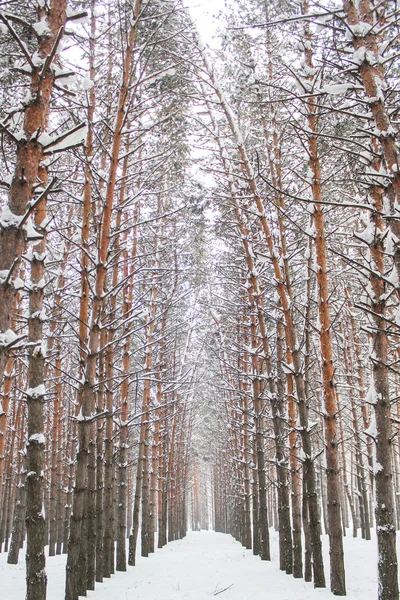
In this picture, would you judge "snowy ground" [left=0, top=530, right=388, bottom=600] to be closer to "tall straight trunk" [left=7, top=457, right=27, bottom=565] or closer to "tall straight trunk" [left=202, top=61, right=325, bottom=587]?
"tall straight trunk" [left=7, top=457, right=27, bottom=565]

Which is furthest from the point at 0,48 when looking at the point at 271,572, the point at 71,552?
the point at 271,572

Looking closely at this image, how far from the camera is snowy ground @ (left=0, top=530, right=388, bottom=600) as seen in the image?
7.61 m

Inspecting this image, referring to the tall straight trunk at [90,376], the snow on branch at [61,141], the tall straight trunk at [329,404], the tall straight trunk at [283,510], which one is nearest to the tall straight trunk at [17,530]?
the tall straight trunk at [90,376]

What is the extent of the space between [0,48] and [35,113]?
527 cm

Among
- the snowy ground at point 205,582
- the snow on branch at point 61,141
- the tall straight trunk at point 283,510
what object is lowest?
the snowy ground at point 205,582

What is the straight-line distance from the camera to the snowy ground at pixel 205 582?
25.0 feet

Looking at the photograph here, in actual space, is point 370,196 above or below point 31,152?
above

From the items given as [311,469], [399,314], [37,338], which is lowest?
[311,469]

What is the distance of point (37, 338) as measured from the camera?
6.16 metres

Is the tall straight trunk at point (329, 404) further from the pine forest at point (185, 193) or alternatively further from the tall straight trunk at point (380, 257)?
the tall straight trunk at point (380, 257)

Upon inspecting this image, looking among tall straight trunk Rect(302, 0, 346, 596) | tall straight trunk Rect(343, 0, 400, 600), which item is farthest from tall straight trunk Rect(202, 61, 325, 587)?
tall straight trunk Rect(343, 0, 400, 600)

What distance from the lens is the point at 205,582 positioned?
9.55m

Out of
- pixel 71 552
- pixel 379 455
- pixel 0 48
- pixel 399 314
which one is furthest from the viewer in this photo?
pixel 0 48

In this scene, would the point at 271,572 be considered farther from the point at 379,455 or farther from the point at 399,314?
the point at 399,314
